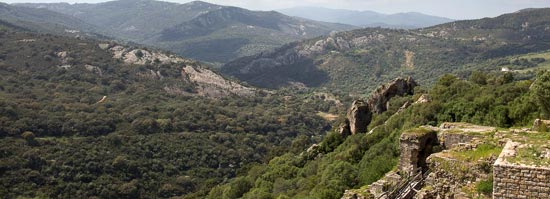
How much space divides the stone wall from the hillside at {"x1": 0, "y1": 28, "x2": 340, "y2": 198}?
56.2 metres

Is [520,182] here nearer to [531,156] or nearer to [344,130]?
[531,156]

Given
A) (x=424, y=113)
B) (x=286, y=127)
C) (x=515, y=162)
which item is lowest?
(x=286, y=127)

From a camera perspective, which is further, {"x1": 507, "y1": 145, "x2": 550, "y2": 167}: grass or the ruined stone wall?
{"x1": 507, "y1": 145, "x2": 550, "y2": 167}: grass

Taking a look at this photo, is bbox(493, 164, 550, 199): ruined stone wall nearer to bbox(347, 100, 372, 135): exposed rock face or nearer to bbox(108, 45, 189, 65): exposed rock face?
bbox(347, 100, 372, 135): exposed rock face

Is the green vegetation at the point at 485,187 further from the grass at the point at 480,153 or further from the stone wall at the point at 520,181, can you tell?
the stone wall at the point at 520,181

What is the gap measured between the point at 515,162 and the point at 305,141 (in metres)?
62.3

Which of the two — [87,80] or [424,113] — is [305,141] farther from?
[87,80]

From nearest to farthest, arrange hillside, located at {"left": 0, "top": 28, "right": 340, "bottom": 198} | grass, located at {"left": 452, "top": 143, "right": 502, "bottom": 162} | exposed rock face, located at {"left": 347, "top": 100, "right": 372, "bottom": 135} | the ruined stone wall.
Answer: the ruined stone wall, grass, located at {"left": 452, "top": 143, "right": 502, "bottom": 162}, exposed rock face, located at {"left": 347, "top": 100, "right": 372, "bottom": 135}, hillside, located at {"left": 0, "top": 28, "right": 340, "bottom": 198}

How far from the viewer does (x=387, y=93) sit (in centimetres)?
5247

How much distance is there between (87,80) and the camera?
149 metres

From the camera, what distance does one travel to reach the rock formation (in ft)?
163

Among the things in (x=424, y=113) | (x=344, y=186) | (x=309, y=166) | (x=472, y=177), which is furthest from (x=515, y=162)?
(x=309, y=166)

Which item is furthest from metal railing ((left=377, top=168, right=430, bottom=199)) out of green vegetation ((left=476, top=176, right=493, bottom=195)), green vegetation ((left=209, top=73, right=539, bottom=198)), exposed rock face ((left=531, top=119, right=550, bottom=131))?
exposed rock face ((left=531, top=119, right=550, bottom=131))

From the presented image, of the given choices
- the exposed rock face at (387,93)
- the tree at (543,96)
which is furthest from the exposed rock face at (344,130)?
the tree at (543,96)
